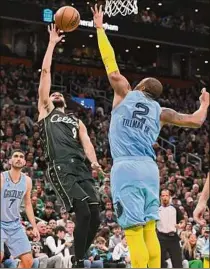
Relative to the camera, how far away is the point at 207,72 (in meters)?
36.1

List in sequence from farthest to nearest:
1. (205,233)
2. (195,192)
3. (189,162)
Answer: (189,162)
(195,192)
(205,233)

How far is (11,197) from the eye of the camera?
9797mm

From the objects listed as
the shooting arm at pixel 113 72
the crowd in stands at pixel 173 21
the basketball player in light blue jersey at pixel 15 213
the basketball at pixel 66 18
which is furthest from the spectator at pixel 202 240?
the crowd in stands at pixel 173 21

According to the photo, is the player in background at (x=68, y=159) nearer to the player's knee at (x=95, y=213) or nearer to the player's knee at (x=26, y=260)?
the player's knee at (x=95, y=213)

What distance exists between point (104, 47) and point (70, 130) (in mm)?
1450

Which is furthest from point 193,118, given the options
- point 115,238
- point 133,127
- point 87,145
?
point 115,238

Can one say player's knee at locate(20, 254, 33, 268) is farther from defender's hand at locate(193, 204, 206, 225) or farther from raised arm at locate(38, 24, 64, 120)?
defender's hand at locate(193, 204, 206, 225)

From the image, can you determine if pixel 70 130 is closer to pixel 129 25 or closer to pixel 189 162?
pixel 189 162

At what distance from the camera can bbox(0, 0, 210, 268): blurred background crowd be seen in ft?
48.2

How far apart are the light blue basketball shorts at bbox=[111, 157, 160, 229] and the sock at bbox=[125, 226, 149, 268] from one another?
0.32 ft

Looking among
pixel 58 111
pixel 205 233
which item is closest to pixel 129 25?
pixel 205 233

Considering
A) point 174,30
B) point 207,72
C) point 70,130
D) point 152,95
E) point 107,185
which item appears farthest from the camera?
point 207,72

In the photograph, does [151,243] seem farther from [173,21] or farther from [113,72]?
[173,21]

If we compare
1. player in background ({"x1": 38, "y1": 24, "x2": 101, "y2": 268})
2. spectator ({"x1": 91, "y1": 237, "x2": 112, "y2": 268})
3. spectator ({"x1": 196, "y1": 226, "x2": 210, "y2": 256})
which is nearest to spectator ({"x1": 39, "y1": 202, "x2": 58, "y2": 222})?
spectator ({"x1": 91, "y1": 237, "x2": 112, "y2": 268})
